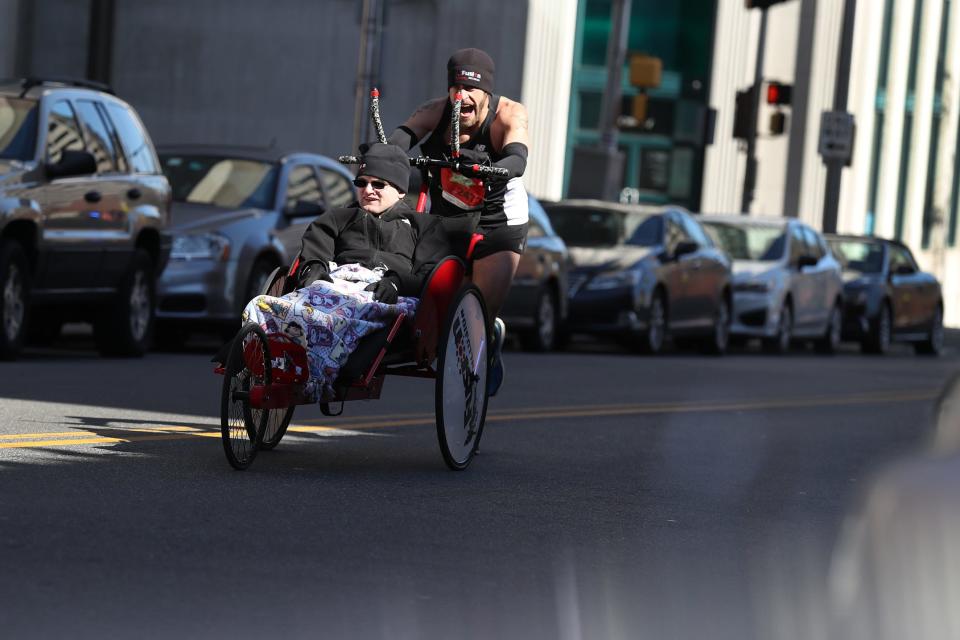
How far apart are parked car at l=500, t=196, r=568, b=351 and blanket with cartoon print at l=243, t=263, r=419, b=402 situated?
38.9 ft

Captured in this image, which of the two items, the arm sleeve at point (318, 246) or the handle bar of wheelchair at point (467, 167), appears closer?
the arm sleeve at point (318, 246)

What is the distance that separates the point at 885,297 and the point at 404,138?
21069 millimetres

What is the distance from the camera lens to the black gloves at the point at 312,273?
854 cm

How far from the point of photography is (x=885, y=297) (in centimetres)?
2923

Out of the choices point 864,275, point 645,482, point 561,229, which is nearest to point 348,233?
point 645,482

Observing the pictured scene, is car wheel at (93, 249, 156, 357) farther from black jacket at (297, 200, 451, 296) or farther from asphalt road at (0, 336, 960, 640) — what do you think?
black jacket at (297, 200, 451, 296)

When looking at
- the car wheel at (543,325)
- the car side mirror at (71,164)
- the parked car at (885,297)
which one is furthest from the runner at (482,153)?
the parked car at (885,297)

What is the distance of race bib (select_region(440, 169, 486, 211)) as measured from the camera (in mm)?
9227

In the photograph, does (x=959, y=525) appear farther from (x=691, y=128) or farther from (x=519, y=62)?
(x=691, y=128)

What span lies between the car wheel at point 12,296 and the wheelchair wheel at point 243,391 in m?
5.40

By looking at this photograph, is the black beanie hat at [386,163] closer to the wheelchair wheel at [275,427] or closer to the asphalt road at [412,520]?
the wheelchair wheel at [275,427]

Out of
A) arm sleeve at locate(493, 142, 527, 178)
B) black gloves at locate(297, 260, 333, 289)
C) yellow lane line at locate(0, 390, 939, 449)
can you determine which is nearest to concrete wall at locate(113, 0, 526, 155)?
yellow lane line at locate(0, 390, 939, 449)

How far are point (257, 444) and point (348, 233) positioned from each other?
0.99 m

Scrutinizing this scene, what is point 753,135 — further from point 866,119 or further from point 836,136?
point 866,119
